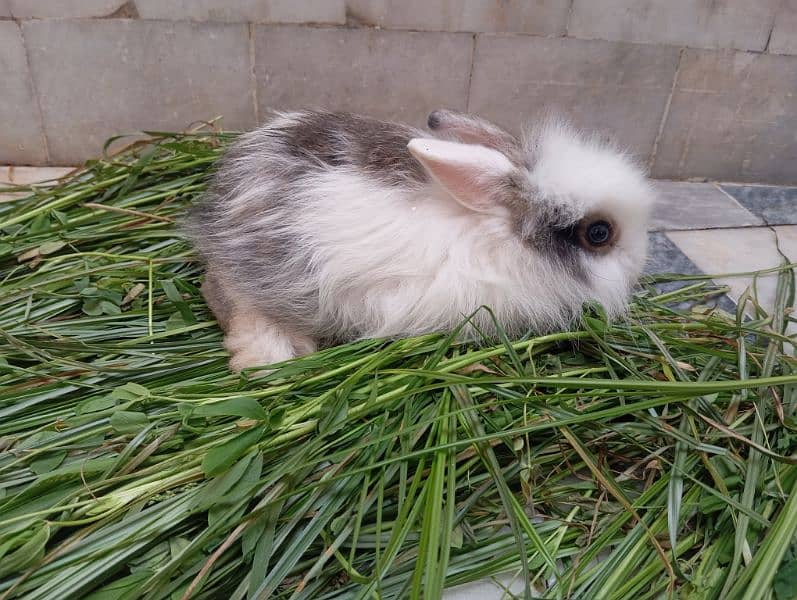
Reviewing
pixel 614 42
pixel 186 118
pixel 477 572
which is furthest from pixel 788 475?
pixel 186 118

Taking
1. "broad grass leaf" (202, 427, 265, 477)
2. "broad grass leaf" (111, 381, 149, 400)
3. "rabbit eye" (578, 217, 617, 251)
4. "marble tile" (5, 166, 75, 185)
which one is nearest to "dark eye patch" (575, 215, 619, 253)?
"rabbit eye" (578, 217, 617, 251)

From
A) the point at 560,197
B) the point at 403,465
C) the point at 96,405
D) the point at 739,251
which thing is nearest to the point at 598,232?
the point at 560,197

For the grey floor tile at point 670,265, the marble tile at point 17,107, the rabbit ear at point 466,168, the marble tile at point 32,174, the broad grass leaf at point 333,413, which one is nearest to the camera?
the broad grass leaf at point 333,413

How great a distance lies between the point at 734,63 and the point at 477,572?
2.64 m

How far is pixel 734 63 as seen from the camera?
9.28ft

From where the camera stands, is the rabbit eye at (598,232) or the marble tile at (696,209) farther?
the marble tile at (696,209)

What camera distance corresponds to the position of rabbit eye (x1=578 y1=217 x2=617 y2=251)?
159 cm

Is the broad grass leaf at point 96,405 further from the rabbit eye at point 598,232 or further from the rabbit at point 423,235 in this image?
the rabbit eye at point 598,232

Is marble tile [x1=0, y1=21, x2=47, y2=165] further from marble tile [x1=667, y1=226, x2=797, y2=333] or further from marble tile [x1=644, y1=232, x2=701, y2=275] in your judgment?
marble tile [x1=667, y1=226, x2=797, y2=333]

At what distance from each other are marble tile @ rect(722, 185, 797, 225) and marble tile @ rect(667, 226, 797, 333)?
11 cm

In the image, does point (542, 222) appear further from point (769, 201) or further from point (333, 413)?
point (769, 201)

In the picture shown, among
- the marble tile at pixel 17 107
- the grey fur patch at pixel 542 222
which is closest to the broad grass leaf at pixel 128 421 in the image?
the grey fur patch at pixel 542 222

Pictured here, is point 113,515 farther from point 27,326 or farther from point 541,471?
point 541,471

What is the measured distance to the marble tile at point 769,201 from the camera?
270 centimetres
